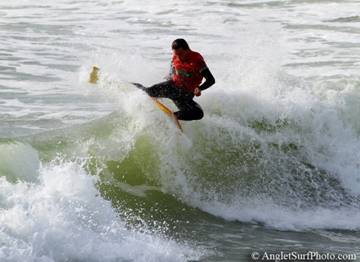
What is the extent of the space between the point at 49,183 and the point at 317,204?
378 centimetres

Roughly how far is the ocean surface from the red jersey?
0.48 m

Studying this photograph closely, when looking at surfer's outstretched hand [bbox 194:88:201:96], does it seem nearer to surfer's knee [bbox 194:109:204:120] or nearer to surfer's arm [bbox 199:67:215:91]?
surfer's arm [bbox 199:67:215:91]

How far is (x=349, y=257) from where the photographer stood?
7.29m

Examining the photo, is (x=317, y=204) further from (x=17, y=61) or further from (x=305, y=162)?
(x=17, y=61)

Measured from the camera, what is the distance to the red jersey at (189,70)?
9.14m

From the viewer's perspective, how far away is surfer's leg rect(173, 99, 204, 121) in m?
9.12

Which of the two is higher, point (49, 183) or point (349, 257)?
point (49, 183)

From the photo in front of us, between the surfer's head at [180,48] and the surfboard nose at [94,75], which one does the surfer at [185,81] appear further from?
the surfboard nose at [94,75]

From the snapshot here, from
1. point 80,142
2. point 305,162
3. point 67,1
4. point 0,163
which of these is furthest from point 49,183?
point 67,1

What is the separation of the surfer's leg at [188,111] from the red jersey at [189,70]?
0.57ft

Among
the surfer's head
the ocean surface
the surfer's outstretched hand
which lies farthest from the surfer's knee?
the surfer's head

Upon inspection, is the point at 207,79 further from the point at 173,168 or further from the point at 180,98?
the point at 173,168

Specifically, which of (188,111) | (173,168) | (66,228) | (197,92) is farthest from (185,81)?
(66,228)

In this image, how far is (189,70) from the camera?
918 cm
